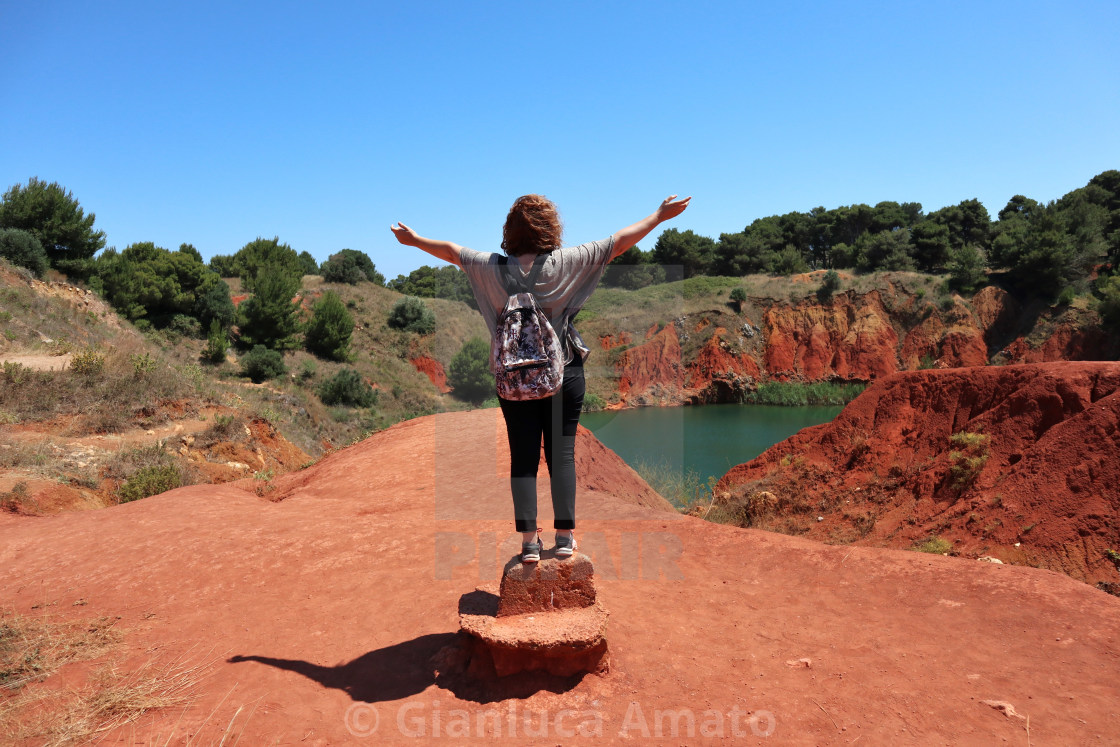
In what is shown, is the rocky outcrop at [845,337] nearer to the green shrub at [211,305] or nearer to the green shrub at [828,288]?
the green shrub at [828,288]

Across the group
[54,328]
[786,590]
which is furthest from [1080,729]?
[54,328]

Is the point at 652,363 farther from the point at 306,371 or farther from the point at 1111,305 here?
the point at 1111,305

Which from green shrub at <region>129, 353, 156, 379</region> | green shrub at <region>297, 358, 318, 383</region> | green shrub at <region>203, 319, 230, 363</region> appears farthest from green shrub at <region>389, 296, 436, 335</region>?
green shrub at <region>129, 353, 156, 379</region>

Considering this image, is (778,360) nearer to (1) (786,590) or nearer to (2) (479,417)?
(2) (479,417)

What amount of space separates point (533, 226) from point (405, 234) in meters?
0.66

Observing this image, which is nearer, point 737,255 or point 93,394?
point 93,394

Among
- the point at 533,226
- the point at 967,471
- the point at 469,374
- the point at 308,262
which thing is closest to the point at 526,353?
the point at 533,226

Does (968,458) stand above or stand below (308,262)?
below

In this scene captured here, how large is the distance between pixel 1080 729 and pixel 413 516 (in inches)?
192

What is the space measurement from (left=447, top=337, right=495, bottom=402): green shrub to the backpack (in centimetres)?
A: 374

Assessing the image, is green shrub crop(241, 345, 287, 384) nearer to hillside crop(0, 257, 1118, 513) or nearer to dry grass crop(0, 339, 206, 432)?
hillside crop(0, 257, 1118, 513)

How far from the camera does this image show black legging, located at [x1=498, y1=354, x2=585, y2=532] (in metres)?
2.89

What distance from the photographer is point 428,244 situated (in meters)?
3.08

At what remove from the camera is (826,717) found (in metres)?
2.70
